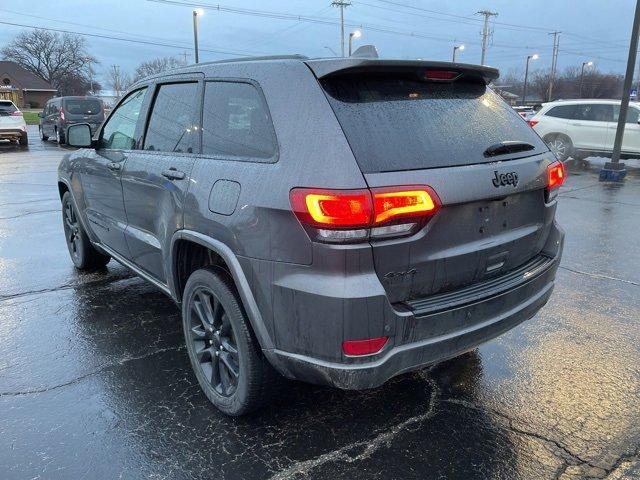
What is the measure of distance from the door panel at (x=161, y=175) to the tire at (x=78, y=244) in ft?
5.20

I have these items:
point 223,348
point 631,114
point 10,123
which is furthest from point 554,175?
point 10,123

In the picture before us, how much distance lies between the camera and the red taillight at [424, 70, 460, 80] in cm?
272

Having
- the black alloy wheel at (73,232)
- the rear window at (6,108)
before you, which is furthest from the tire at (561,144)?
A: the rear window at (6,108)

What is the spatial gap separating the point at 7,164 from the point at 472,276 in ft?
55.0

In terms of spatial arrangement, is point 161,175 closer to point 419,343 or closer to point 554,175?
point 419,343

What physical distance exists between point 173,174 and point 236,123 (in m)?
0.58

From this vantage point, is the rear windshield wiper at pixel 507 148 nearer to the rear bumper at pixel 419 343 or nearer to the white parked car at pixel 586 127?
the rear bumper at pixel 419 343

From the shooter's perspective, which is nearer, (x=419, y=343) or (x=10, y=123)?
(x=419, y=343)

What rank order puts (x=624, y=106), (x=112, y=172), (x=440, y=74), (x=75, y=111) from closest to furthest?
(x=440, y=74)
(x=112, y=172)
(x=624, y=106)
(x=75, y=111)

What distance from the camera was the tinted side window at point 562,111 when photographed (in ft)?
48.3

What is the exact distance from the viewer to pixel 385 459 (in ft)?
8.64

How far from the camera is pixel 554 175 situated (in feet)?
10.3

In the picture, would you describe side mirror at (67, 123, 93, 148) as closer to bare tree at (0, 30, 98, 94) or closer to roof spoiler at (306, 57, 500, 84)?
roof spoiler at (306, 57, 500, 84)

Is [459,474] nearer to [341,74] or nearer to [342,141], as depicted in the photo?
[342,141]
